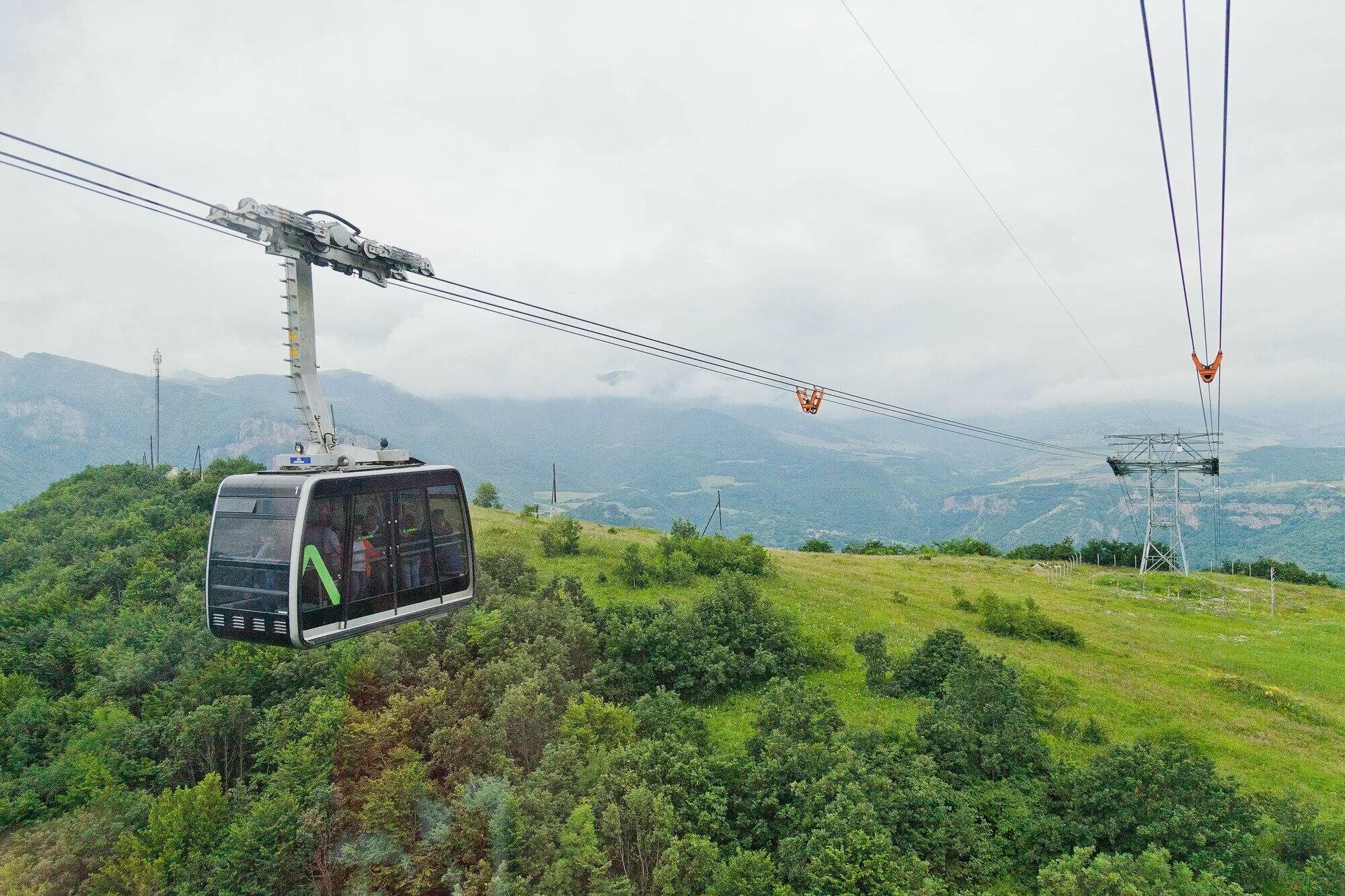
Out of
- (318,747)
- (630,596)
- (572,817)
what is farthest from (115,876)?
(630,596)

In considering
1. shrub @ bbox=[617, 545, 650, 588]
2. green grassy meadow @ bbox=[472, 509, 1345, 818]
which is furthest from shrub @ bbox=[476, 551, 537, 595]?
shrub @ bbox=[617, 545, 650, 588]

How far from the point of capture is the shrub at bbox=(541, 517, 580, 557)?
48.9m

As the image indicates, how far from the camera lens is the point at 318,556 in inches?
492

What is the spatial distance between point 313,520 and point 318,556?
30.9 inches

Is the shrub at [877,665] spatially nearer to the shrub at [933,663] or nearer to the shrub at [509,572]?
the shrub at [933,663]

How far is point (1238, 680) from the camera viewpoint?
32.2 metres

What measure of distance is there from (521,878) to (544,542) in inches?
1330

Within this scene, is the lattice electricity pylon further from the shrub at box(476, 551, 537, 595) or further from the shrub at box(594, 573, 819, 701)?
the shrub at box(476, 551, 537, 595)

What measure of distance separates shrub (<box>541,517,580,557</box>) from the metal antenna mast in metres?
36.3

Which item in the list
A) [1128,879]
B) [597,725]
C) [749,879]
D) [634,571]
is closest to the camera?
[1128,879]

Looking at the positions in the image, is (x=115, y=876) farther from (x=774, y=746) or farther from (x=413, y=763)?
(x=774, y=746)

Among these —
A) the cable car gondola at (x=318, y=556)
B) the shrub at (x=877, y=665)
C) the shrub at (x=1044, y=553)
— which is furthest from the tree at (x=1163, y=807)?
the shrub at (x=1044, y=553)

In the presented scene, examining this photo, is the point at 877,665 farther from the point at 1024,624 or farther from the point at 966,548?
the point at 966,548

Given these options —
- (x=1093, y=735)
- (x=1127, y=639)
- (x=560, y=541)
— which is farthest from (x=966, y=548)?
(x=1093, y=735)
